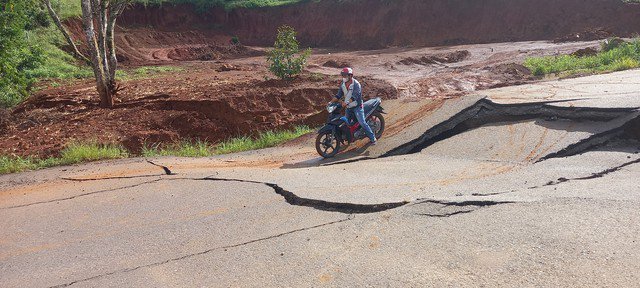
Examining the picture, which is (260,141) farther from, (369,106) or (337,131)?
(369,106)

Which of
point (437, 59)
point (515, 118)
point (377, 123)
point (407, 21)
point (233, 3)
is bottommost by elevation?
point (377, 123)

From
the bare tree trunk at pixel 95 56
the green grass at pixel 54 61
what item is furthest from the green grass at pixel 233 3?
the bare tree trunk at pixel 95 56

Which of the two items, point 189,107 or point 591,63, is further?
point 591,63

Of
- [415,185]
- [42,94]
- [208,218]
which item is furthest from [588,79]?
[42,94]

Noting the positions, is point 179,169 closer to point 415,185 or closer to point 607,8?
point 415,185

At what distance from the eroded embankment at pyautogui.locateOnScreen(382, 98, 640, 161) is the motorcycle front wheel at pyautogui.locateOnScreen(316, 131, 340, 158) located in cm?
103

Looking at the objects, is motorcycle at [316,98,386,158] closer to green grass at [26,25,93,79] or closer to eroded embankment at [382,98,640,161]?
eroded embankment at [382,98,640,161]

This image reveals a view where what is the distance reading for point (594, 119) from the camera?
868 cm

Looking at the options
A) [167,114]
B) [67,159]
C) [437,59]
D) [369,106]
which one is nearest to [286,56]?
[167,114]

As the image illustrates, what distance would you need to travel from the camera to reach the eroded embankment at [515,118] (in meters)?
8.10

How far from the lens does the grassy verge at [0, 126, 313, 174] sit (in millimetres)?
9711

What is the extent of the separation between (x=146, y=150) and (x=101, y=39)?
427cm

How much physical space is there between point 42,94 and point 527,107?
47.1ft

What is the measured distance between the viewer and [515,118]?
32.3 feet
